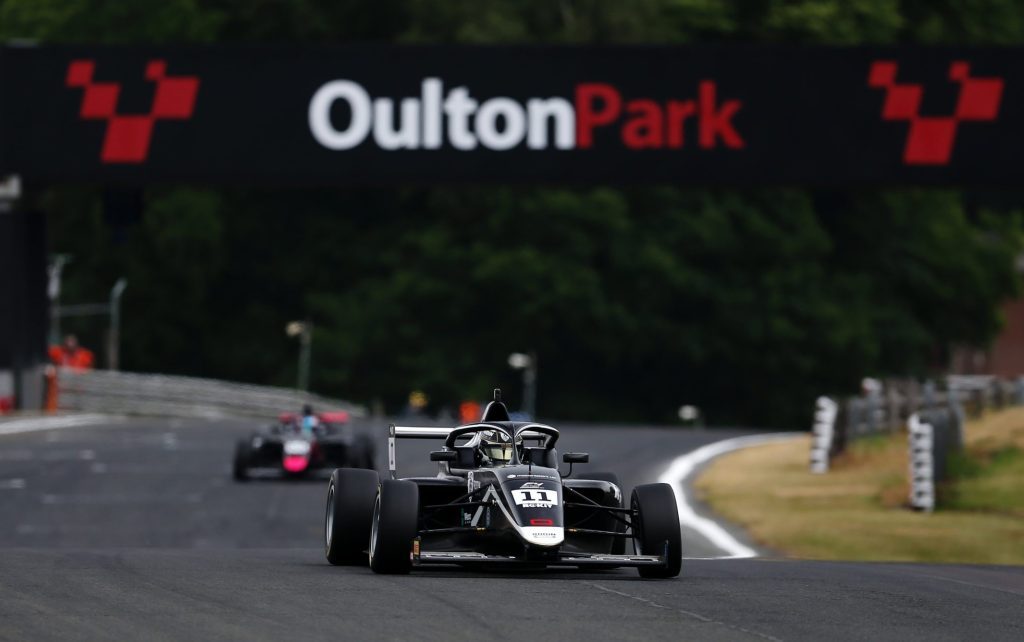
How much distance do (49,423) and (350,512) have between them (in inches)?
1163

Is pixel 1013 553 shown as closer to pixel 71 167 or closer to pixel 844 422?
Result: pixel 844 422

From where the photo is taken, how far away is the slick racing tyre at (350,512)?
48.4ft

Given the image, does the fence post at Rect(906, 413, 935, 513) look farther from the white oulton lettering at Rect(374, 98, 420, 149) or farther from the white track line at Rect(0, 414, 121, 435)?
the white track line at Rect(0, 414, 121, 435)

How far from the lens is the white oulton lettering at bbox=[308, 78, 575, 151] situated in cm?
3619

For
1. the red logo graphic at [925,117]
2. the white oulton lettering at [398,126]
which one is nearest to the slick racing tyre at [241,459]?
the white oulton lettering at [398,126]

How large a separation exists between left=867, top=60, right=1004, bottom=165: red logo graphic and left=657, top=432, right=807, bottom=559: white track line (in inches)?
244

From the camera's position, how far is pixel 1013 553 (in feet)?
70.9

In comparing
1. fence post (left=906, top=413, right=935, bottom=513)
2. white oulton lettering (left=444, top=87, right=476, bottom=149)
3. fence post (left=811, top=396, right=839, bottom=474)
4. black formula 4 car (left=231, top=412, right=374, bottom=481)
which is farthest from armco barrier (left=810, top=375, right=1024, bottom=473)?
white oulton lettering (left=444, top=87, right=476, bottom=149)

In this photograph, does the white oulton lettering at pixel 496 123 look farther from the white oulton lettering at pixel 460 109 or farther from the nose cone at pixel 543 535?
the nose cone at pixel 543 535

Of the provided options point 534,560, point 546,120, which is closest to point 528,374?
point 546,120

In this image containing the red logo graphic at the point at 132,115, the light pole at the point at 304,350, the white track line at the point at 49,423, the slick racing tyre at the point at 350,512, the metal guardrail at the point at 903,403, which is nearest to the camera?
the slick racing tyre at the point at 350,512

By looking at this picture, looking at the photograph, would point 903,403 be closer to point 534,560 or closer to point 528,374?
point 534,560

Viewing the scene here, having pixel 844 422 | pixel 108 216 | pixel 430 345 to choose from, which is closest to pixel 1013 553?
pixel 844 422

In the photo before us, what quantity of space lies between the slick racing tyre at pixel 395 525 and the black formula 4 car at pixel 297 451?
1659cm
